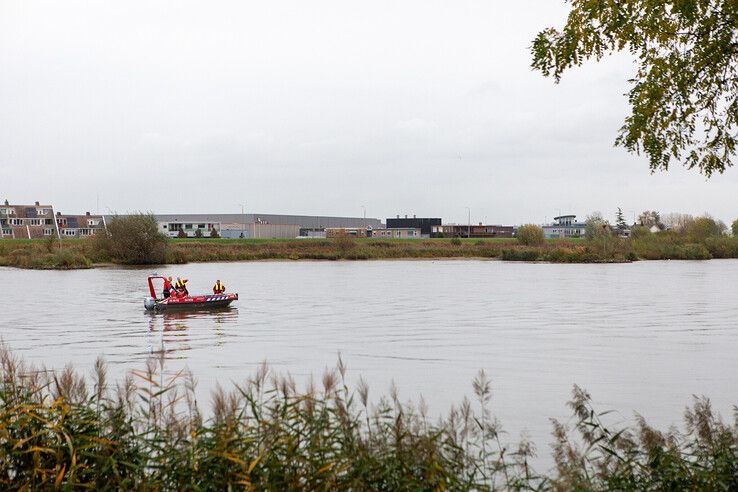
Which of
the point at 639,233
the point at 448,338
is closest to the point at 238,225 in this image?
the point at 639,233

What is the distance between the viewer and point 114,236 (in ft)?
291

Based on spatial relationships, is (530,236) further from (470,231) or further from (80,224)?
(80,224)

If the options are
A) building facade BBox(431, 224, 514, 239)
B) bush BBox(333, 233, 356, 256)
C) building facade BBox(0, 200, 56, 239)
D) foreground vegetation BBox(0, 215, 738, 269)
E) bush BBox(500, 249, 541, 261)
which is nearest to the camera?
foreground vegetation BBox(0, 215, 738, 269)

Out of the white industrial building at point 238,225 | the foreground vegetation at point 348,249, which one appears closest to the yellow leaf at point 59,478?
the foreground vegetation at point 348,249

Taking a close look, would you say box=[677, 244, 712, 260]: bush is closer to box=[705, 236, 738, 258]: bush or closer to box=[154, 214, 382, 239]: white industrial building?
box=[705, 236, 738, 258]: bush

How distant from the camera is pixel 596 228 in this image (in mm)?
109562

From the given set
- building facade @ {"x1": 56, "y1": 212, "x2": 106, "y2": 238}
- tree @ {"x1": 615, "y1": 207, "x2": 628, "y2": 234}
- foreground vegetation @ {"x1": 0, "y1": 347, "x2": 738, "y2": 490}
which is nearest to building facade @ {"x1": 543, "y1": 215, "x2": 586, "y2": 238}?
tree @ {"x1": 615, "y1": 207, "x2": 628, "y2": 234}

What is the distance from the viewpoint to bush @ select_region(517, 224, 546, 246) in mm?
118438

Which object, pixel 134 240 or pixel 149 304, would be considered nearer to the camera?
pixel 149 304

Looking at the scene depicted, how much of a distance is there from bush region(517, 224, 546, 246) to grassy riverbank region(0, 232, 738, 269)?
4747 millimetres

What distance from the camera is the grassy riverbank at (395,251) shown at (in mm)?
92188

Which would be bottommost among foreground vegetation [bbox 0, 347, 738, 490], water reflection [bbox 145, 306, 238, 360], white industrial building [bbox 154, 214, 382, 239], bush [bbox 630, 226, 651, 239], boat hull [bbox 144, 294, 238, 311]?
water reflection [bbox 145, 306, 238, 360]

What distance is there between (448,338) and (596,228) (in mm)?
87889

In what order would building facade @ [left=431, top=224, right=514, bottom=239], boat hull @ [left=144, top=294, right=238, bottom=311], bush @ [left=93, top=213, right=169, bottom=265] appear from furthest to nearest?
building facade @ [left=431, top=224, right=514, bottom=239], bush @ [left=93, top=213, right=169, bottom=265], boat hull @ [left=144, top=294, right=238, bottom=311]
